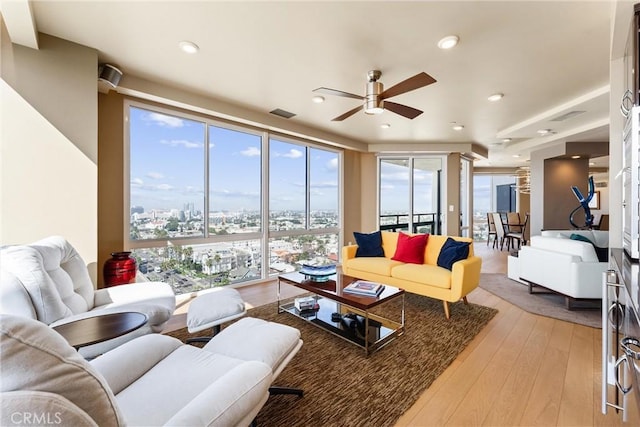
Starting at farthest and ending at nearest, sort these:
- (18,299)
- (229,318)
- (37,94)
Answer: (37,94) → (229,318) → (18,299)

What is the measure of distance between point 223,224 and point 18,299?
2715 millimetres

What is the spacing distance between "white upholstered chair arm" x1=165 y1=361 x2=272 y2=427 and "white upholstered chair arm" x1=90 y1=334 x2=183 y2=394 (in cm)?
48

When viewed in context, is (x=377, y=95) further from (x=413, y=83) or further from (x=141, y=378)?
(x=141, y=378)

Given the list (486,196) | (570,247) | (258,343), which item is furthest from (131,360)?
(486,196)

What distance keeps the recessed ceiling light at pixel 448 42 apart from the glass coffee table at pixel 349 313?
2248 mm

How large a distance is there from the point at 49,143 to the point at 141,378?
2.37 metres

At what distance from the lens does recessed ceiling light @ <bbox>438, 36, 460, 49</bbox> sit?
2.36 meters

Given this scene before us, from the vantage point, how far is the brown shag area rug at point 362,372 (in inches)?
66.6

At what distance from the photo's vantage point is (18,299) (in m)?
1.59

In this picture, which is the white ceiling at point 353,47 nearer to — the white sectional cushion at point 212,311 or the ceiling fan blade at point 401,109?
the ceiling fan blade at point 401,109

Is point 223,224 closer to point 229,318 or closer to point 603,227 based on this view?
Result: point 229,318

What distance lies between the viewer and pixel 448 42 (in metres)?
2.41

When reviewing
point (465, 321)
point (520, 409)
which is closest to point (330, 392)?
point (520, 409)

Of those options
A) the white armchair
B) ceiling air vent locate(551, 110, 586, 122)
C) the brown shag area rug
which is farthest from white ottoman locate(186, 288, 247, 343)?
ceiling air vent locate(551, 110, 586, 122)
